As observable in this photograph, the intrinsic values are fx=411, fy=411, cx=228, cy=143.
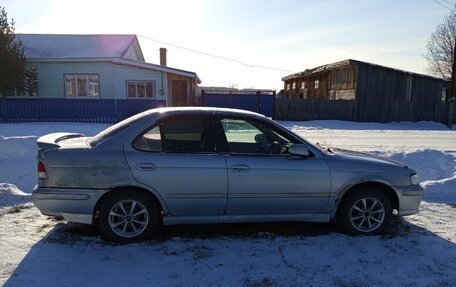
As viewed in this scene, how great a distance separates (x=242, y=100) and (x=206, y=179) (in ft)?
68.6

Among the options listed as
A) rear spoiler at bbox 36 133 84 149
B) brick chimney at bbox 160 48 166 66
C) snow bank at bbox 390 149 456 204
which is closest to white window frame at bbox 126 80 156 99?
brick chimney at bbox 160 48 166 66

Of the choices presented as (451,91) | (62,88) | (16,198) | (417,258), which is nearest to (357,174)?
(417,258)

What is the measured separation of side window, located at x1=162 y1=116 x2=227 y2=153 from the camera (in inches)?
187

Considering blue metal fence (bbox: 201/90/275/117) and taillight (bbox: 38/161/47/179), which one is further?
blue metal fence (bbox: 201/90/275/117)

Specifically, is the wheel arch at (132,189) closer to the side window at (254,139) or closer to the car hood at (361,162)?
the side window at (254,139)

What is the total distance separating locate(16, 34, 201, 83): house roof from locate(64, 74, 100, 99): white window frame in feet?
3.28

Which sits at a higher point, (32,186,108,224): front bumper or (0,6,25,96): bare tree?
(0,6,25,96): bare tree

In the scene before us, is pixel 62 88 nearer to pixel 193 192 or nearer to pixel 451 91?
pixel 193 192

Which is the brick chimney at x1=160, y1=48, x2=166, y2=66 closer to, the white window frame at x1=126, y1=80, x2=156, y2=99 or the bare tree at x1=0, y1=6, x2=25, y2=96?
the white window frame at x1=126, y1=80, x2=156, y2=99

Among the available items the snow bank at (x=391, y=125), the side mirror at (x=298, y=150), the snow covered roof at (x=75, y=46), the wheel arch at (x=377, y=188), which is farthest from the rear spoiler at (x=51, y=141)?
the snow bank at (x=391, y=125)

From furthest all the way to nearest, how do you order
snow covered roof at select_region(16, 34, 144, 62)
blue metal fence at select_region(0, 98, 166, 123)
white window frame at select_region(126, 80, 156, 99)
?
white window frame at select_region(126, 80, 156, 99) → snow covered roof at select_region(16, 34, 144, 62) → blue metal fence at select_region(0, 98, 166, 123)

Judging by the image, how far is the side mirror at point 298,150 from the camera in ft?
15.7

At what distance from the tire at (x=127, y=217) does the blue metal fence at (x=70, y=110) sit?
15312 mm

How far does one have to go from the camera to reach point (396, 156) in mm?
8914
